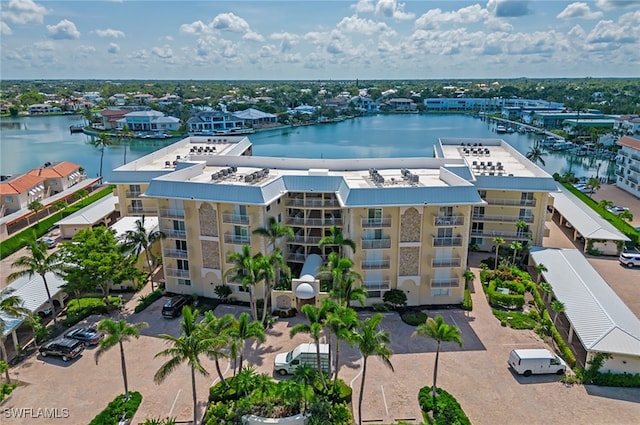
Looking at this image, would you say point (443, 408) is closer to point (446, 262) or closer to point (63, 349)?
point (446, 262)

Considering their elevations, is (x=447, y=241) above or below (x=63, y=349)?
above

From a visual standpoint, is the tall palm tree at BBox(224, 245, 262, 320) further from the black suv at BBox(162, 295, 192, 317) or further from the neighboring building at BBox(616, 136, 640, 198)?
the neighboring building at BBox(616, 136, 640, 198)

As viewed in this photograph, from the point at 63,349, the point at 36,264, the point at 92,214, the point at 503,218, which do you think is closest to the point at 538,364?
the point at 503,218

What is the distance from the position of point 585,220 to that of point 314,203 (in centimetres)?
3288

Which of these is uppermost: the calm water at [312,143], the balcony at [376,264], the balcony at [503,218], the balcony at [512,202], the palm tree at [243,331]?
the balcony at [512,202]

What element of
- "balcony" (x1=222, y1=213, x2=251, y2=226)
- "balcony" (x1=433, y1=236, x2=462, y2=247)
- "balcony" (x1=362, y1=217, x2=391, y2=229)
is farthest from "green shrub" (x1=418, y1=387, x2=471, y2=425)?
"balcony" (x1=222, y1=213, x2=251, y2=226)

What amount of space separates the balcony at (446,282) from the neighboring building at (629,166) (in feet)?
164

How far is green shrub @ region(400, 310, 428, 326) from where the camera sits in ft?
113

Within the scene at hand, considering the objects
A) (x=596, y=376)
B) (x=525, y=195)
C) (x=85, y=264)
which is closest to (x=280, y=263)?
(x=85, y=264)

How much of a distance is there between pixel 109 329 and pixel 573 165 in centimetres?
10807

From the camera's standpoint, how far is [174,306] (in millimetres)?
35750

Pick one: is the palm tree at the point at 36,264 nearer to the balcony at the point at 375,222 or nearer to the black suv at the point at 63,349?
the black suv at the point at 63,349

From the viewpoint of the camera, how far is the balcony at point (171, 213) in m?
37.8

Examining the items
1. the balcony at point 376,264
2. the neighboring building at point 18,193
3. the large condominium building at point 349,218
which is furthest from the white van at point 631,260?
the neighboring building at point 18,193
